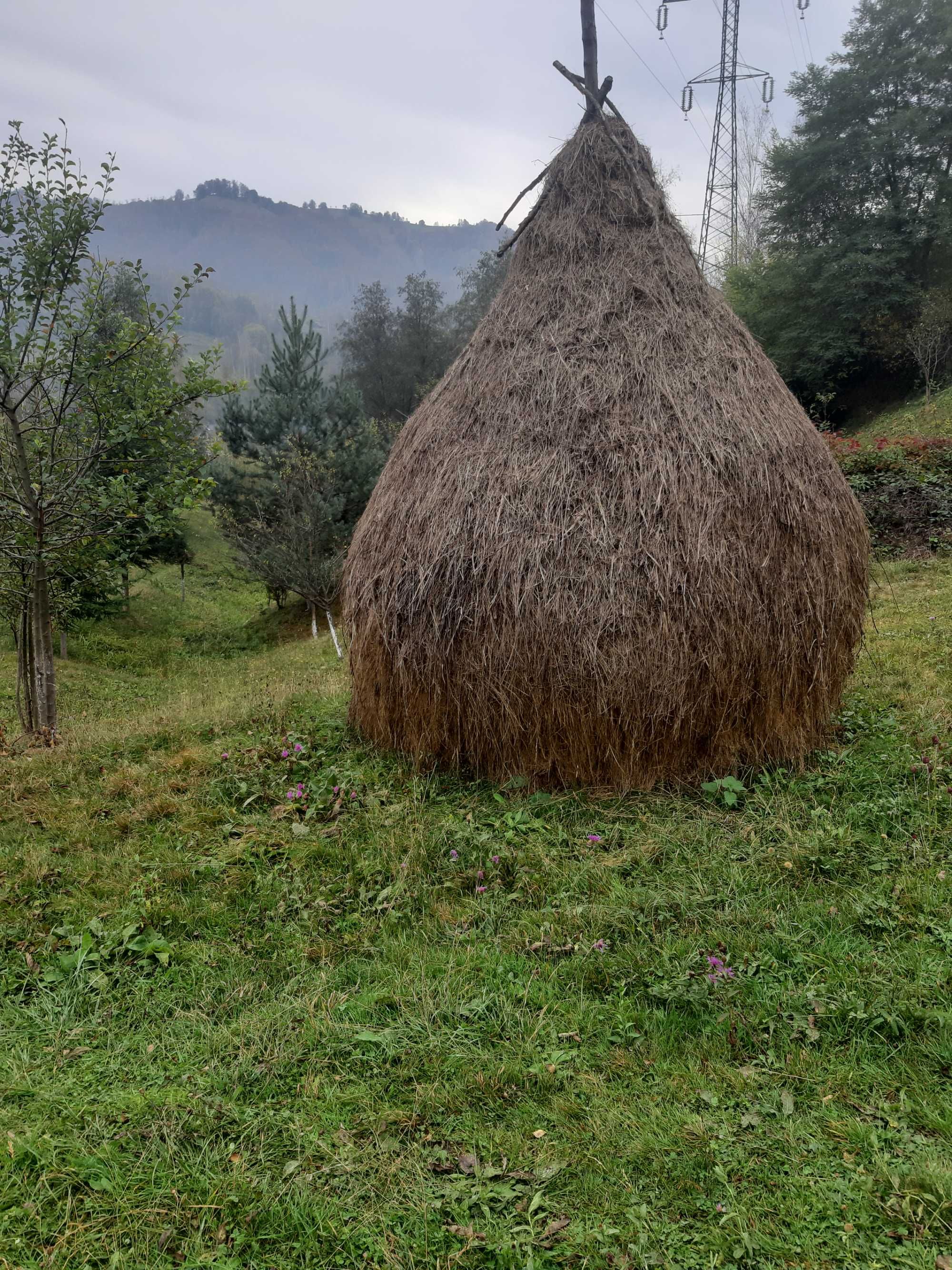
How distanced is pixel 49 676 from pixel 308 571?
9.65 m

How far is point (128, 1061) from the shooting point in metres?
2.93

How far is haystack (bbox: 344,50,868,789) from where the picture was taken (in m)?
4.59

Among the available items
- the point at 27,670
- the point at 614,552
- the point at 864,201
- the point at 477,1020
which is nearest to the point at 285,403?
the point at 27,670

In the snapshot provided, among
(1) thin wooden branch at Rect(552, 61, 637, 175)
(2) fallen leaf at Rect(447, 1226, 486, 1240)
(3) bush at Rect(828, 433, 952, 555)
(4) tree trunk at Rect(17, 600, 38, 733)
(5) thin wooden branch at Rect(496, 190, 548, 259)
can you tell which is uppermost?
(1) thin wooden branch at Rect(552, 61, 637, 175)

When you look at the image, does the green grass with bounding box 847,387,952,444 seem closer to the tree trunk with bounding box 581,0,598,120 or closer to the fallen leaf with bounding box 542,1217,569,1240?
the tree trunk with bounding box 581,0,598,120

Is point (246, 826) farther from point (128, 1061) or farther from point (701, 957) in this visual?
point (701, 957)

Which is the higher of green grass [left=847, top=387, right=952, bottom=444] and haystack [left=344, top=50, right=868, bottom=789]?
green grass [left=847, top=387, right=952, bottom=444]

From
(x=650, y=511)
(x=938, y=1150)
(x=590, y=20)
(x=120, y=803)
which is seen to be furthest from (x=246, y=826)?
(x=590, y=20)

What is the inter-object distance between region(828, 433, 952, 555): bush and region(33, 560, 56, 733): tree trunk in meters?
12.2

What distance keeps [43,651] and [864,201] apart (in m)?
28.1

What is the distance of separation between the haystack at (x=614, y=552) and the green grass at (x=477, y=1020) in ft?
1.38

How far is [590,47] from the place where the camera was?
5.88 metres

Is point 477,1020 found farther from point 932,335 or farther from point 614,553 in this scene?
point 932,335

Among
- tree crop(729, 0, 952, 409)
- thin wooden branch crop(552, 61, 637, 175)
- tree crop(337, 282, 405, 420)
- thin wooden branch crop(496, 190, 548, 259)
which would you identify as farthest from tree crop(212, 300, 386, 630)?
tree crop(729, 0, 952, 409)
